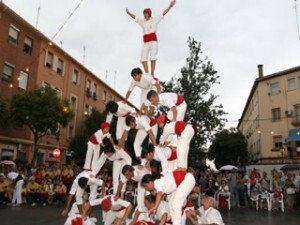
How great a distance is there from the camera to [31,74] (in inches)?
1102

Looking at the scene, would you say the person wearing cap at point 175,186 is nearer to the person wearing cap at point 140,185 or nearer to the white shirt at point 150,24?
the person wearing cap at point 140,185

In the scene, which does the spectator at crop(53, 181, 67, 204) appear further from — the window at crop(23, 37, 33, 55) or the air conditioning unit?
the air conditioning unit

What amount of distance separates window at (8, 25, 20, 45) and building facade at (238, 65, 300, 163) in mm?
26659

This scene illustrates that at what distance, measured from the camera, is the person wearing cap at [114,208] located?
7160mm

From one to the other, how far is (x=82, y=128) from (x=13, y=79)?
12.2m

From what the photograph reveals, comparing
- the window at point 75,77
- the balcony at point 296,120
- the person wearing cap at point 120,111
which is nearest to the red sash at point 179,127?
the person wearing cap at point 120,111

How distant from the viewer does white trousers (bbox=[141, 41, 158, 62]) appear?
9.52 metres

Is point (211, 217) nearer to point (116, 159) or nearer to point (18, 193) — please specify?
point (116, 159)

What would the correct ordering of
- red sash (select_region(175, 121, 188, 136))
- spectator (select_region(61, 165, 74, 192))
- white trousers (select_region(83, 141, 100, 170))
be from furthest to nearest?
spectator (select_region(61, 165, 74, 192)), white trousers (select_region(83, 141, 100, 170)), red sash (select_region(175, 121, 188, 136))

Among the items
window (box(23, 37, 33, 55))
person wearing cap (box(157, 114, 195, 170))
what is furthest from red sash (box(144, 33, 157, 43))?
window (box(23, 37, 33, 55))

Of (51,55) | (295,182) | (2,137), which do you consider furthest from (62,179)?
(51,55)

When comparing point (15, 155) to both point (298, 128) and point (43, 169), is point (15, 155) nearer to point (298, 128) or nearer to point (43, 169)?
point (43, 169)

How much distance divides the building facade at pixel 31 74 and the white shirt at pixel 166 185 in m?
18.1

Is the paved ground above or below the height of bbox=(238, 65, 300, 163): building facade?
below
